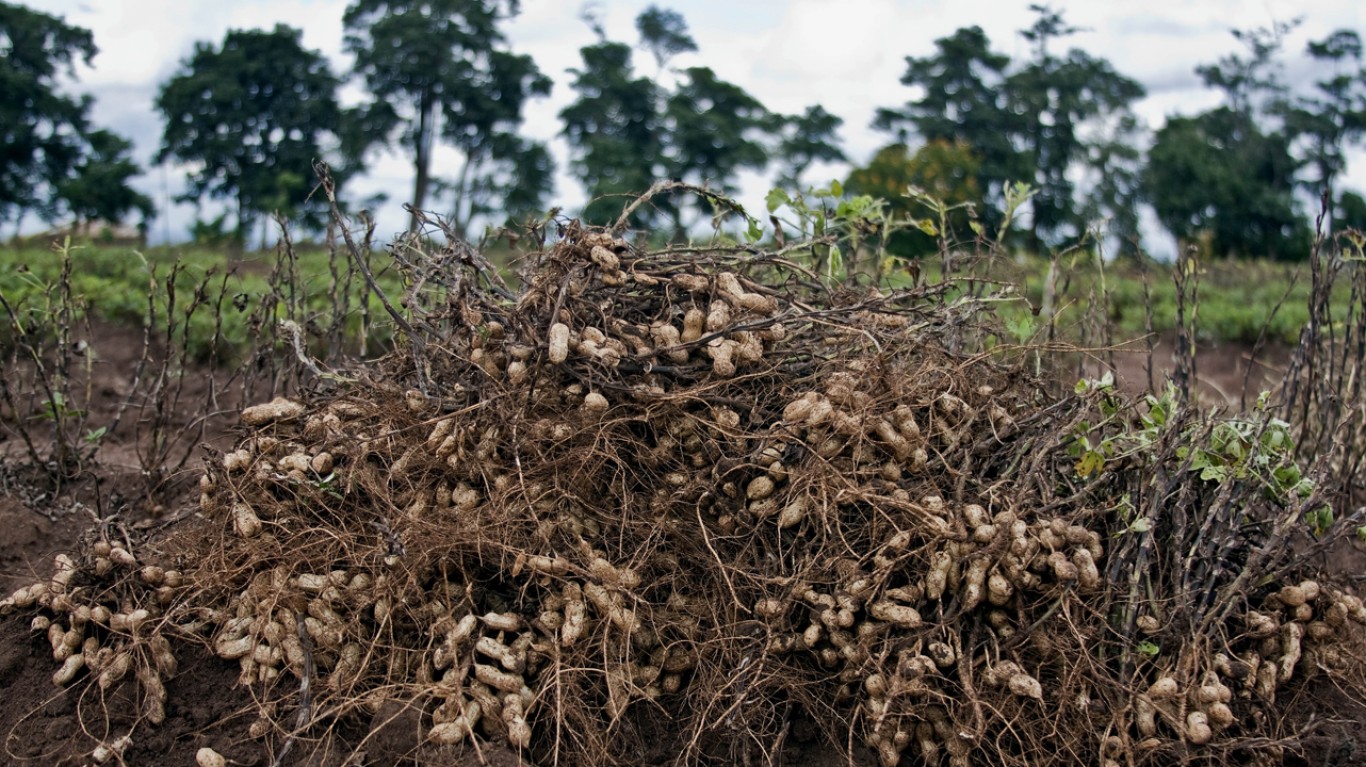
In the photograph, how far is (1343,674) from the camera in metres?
2.74

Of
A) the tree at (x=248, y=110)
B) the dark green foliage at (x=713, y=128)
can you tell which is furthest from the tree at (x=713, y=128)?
the tree at (x=248, y=110)

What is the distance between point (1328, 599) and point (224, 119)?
4012 cm

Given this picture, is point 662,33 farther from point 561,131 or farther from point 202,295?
point 202,295

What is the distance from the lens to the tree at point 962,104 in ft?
125

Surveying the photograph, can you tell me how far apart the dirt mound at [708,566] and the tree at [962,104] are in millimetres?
36797

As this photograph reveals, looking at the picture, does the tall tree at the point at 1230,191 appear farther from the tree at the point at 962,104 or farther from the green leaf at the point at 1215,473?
the green leaf at the point at 1215,473

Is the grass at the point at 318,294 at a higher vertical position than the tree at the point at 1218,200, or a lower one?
higher

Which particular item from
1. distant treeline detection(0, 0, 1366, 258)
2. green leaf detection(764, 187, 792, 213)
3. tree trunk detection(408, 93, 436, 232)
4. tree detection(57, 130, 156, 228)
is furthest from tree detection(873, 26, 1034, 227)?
green leaf detection(764, 187, 792, 213)

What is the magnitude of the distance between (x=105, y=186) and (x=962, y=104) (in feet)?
94.5

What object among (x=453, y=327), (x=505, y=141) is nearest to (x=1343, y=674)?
(x=453, y=327)

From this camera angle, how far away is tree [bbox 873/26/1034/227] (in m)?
38.1

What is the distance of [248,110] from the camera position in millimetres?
37406

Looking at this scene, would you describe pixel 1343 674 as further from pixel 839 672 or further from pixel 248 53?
pixel 248 53

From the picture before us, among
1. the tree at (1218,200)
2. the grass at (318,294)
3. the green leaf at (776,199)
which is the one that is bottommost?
the tree at (1218,200)
